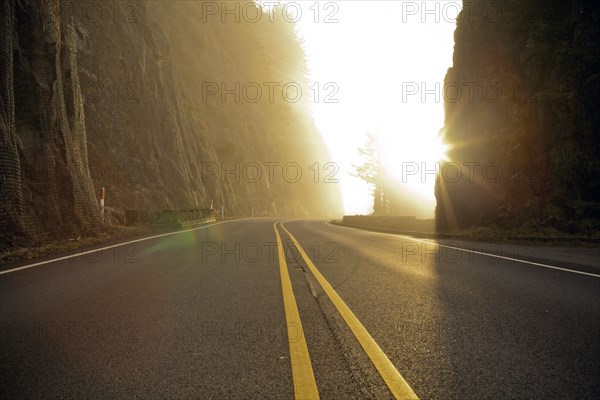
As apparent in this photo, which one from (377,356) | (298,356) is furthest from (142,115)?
(377,356)

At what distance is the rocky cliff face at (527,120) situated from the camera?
47.4ft

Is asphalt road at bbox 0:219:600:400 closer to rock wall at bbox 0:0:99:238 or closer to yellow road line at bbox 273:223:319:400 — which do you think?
yellow road line at bbox 273:223:319:400

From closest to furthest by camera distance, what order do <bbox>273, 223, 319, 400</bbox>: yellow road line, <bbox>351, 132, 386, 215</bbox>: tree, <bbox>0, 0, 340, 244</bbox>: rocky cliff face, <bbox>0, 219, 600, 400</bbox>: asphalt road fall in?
<bbox>273, 223, 319, 400</bbox>: yellow road line → <bbox>0, 219, 600, 400</bbox>: asphalt road → <bbox>0, 0, 340, 244</bbox>: rocky cliff face → <bbox>351, 132, 386, 215</bbox>: tree

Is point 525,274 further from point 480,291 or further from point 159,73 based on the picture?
point 159,73

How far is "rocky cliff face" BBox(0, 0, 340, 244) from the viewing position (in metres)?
11.2

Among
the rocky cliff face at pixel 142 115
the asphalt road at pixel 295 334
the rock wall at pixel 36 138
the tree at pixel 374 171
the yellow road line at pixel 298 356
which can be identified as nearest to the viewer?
the yellow road line at pixel 298 356

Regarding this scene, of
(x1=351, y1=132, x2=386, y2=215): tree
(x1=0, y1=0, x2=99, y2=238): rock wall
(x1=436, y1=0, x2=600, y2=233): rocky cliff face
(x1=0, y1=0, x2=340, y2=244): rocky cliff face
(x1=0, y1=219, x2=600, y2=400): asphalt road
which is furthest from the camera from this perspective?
(x1=351, y1=132, x2=386, y2=215): tree

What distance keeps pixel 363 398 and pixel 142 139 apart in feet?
98.9

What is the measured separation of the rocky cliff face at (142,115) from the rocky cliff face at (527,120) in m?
17.2

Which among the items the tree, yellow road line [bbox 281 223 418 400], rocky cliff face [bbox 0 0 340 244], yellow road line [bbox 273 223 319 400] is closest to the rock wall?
rocky cliff face [bbox 0 0 340 244]

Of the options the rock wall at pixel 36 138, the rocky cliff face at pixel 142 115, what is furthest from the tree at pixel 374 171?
the rock wall at pixel 36 138

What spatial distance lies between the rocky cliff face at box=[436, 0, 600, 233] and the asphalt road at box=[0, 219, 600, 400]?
9.55 meters

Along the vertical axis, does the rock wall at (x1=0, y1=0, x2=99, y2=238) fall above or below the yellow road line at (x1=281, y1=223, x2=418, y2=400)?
above

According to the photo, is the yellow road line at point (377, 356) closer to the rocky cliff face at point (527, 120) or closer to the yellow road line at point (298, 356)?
the yellow road line at point (298, 356)
